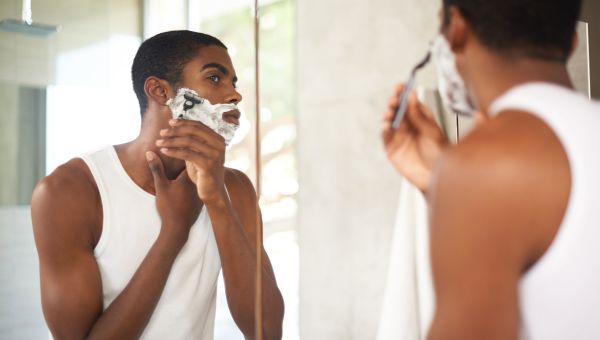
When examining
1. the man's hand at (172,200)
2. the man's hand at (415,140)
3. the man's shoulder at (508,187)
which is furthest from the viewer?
the man's hand at (172,200)

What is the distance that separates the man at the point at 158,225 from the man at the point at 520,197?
41 centimetres

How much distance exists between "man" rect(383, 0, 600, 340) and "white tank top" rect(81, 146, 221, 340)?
17.3 inches

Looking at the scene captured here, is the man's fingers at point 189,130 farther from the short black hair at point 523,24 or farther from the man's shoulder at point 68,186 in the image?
the short black hair at point 523,24

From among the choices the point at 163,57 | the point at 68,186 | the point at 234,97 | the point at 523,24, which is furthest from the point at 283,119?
the point at 523,24

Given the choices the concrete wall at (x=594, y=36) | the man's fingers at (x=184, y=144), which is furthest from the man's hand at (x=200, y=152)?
the concrete wall at (x=594, y=36)

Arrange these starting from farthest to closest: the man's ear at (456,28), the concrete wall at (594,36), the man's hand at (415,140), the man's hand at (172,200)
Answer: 1. the concrete wall at (594,36)
2. the man's hand at (172,200)
3. the man's hand at (415,140)
4. the man's ear at (456,28)

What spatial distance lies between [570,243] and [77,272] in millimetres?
560

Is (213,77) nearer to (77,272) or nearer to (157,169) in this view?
(157,169)

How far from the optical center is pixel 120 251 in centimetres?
75

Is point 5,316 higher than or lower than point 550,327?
lower

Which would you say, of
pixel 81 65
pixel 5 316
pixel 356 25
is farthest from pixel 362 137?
pixel 5 316

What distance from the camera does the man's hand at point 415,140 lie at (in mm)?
677

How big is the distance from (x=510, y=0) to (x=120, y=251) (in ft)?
1.76

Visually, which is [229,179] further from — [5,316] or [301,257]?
[5,316]
